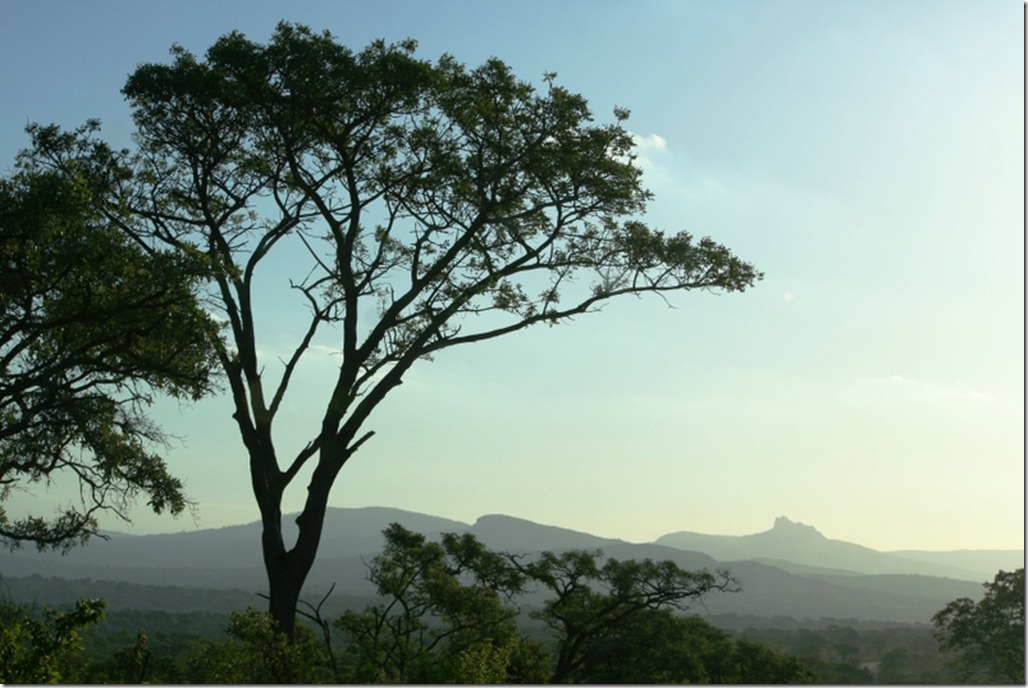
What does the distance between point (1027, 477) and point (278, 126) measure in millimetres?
11258

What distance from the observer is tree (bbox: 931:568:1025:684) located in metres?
25.9

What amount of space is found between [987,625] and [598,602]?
10.9 meters

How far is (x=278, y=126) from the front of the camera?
15.2 m

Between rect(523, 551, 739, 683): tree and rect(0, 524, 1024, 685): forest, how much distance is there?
0.04 m

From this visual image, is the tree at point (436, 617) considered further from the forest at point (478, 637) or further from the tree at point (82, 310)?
the tree at point (82, 310)

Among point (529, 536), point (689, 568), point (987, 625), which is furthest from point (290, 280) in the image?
point (529, 536)

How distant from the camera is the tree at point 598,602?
22.8 metres

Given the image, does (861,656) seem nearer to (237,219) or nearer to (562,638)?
(562,638)

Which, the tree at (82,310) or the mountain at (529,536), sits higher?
the tree at (82,310)

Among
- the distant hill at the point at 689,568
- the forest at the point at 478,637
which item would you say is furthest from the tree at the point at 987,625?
the distant hill at the point at 689,568

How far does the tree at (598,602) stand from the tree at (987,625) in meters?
7.80

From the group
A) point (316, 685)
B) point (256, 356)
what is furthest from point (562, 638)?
point (316, 685)

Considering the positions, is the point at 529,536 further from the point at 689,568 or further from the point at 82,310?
the point at 82,310

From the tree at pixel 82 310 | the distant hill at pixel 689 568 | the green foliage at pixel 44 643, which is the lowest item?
the distant hill at pixel 689 568
